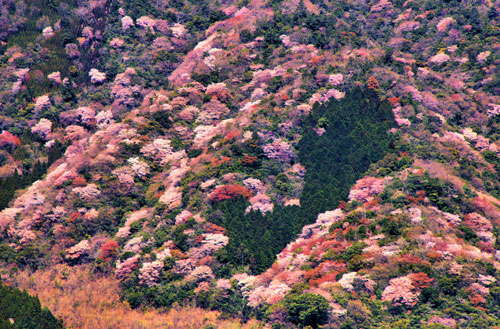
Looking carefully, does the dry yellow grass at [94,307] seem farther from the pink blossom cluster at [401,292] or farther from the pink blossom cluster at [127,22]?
the pink blossom cluster at [127,22]

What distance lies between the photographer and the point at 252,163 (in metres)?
98.8

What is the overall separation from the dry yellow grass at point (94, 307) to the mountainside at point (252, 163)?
12.6 inches

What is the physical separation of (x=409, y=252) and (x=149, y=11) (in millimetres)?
98326

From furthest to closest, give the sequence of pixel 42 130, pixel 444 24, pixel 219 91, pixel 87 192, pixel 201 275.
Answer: pixel 444 24 → pixel 42 130 → pixel 219 91 → pixel 87 192 → pixel 201 275

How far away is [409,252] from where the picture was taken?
77125 mm

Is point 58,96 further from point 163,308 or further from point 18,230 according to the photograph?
point 163,308

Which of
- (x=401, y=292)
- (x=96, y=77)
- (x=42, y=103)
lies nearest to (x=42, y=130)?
(x=42, y=103)

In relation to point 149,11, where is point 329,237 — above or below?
below

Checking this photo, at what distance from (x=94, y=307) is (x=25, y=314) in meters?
9.15

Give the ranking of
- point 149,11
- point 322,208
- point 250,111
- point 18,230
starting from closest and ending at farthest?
1. point 322,208
2. point 18,230
3. point 250,111
4. point 149,11

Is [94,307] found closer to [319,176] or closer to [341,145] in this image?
[319,176]

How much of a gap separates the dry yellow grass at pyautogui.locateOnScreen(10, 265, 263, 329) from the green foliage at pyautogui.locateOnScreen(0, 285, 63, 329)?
2465 millimetres

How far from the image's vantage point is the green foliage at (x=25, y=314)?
7231 cm

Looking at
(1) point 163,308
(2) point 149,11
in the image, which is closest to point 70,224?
(1) point 163,308
